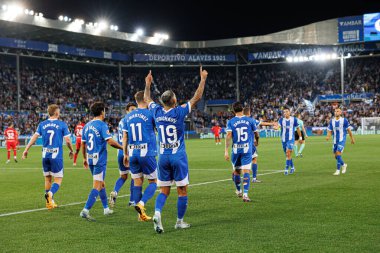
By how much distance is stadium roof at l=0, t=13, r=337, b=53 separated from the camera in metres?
52.8

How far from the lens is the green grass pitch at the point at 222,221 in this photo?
741cm

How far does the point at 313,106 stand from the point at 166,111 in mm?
60648

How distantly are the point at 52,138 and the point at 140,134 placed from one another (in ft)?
9.15

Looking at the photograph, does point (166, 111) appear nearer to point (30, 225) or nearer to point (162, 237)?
point (162, 237)

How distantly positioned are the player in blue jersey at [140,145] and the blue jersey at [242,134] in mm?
2928

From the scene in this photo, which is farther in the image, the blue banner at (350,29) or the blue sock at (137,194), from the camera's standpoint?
the blue banner at (350,29)

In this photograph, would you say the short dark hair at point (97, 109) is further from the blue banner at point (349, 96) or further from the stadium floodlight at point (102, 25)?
the blue banner at point (349, 96)

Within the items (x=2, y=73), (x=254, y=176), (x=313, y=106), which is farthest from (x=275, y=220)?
(x=313, y=106)

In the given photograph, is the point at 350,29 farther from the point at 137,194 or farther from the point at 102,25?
the point at 137,194

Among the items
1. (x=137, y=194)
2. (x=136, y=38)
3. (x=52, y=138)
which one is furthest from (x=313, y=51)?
(x=137, y=194)

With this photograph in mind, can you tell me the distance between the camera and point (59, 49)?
190 feet

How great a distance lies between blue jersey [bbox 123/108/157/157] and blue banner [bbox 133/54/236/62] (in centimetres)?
5995

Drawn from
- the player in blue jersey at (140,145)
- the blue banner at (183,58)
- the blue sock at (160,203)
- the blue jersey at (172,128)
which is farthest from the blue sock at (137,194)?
the blue banner at (183,58)

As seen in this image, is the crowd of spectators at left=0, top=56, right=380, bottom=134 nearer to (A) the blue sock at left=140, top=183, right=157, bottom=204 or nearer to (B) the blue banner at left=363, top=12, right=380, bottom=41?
(B) the blue banner at left=363, top=12, right=380, bottom=41
